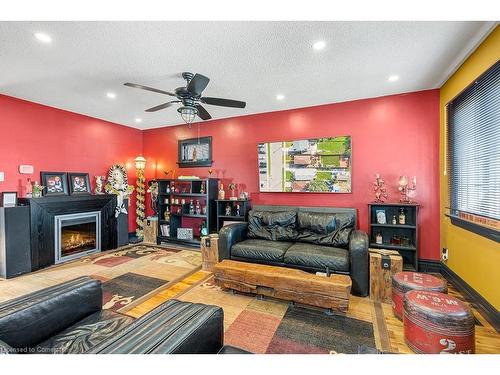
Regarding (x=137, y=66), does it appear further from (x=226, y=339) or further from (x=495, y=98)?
(x=495, y=98)

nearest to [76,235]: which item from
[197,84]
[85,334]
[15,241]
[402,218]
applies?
[15,241]

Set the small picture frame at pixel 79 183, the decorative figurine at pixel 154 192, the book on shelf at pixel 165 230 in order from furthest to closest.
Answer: the decorative figurine at pixel 154 192 → the book on shelf at pixel 165 230 → the small picture frame at pixel 79 183

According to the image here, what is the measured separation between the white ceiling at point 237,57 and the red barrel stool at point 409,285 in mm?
2298

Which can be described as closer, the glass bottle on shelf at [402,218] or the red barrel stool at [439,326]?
the red barrel stool at [439,326]

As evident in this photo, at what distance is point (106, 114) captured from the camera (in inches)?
174

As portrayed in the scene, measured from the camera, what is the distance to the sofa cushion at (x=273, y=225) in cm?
346

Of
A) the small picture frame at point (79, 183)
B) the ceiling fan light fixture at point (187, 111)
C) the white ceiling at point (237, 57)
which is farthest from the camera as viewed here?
the small picture frame at point (79, 183)

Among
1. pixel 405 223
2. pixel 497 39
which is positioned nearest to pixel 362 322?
pixel 405 223

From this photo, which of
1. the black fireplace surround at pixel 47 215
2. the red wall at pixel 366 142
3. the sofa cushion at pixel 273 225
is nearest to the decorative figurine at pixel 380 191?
the red wall at pixel 366 142

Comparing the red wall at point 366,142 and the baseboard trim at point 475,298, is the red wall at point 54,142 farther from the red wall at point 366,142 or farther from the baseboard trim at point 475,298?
the baseboard trim at point 475,298

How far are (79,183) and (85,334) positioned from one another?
3.96 meters

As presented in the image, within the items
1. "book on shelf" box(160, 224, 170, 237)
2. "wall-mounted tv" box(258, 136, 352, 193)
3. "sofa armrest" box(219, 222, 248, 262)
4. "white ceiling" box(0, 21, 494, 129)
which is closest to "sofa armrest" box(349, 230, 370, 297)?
"wall-mounted tv" box(258, 136, 352, 193)

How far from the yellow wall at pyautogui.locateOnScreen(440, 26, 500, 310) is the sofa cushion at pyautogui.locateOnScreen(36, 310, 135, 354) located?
317 centimetres

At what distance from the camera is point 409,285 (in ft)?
6.94
